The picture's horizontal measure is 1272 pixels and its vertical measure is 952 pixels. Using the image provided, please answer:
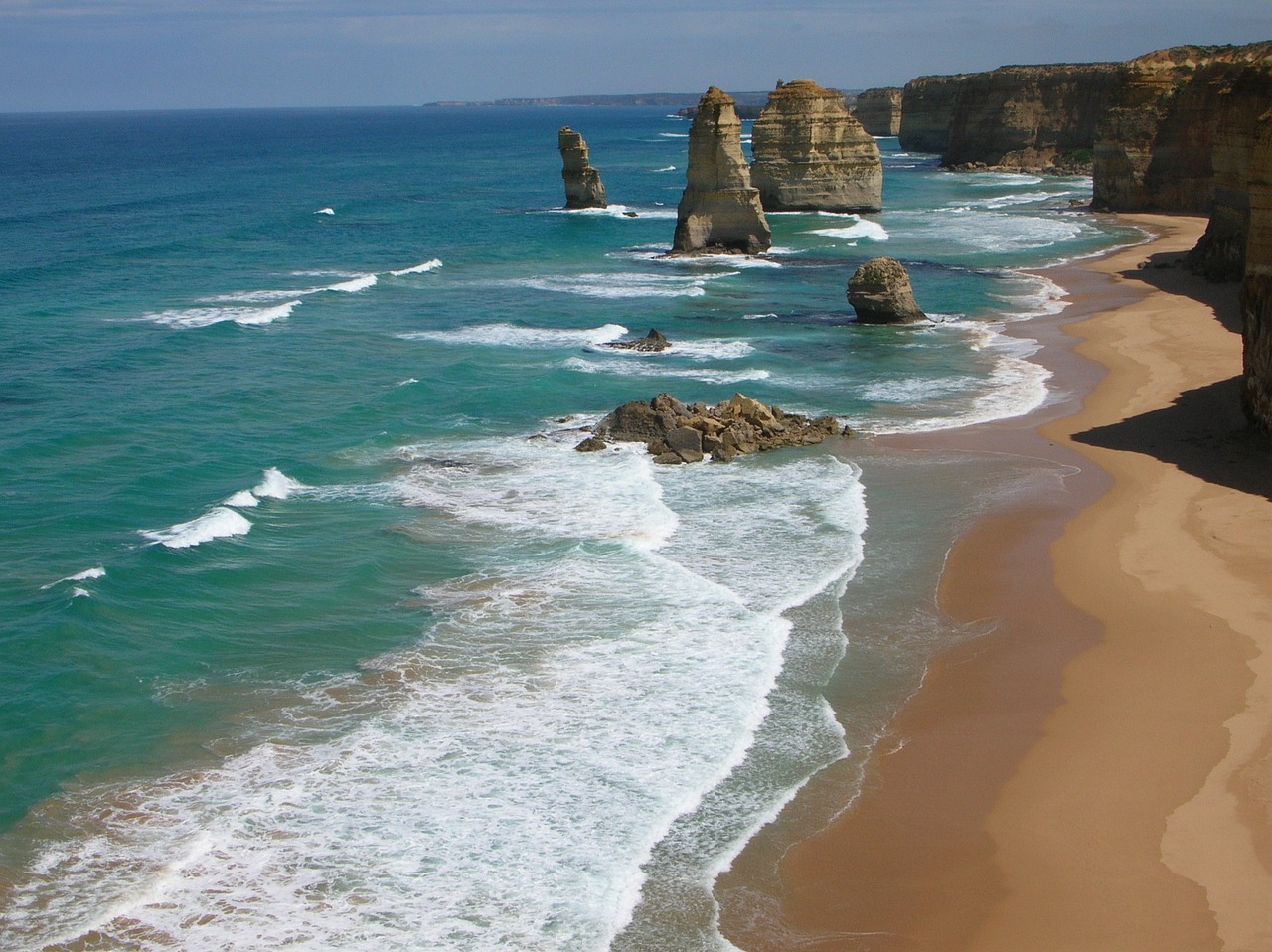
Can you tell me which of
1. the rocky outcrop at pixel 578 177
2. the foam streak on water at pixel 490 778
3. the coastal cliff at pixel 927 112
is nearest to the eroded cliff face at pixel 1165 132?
the rocky outcrop at pixel 578 177

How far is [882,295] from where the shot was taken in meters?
38.1

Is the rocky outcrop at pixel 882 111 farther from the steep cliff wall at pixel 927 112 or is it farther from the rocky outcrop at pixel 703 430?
the rocky outcrop at pixel 703 430

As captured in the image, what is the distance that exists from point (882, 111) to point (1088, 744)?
153490 mm

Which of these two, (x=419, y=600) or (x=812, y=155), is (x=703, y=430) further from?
(x=812, y=155)

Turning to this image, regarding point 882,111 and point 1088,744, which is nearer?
point 1088,744

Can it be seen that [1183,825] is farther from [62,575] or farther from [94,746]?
[62,575]

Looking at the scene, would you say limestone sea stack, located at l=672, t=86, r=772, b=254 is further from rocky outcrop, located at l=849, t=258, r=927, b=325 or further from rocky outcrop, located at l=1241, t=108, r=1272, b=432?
rocky outcrop, located at l=1241, t=108, r=1272, b=432

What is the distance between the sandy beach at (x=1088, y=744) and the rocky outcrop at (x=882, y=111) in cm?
13915

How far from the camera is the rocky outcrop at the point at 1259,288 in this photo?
22578mm

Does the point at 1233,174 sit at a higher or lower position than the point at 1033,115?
lower

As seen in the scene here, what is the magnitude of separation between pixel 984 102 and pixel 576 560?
92.5 meters

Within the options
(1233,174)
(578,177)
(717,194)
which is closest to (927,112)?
(578,177)

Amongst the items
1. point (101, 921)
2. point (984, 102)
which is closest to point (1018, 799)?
point (101, 921)

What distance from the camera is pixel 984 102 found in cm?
10169
